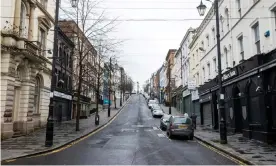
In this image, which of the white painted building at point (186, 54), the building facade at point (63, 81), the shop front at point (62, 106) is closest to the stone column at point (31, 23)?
the building facade at point (63, 81)

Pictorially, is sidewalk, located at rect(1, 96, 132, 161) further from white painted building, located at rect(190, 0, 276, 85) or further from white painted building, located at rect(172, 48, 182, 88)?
white painted building, located at rect(172, 48, 182, 88)

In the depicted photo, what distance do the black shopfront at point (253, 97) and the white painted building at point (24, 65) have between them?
1504cm

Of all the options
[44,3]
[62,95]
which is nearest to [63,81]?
[62,95]

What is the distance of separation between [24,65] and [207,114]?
2047cm

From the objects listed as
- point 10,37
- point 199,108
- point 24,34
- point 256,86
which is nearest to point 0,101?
point 10,37

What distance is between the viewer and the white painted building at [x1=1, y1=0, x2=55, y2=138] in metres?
18.9

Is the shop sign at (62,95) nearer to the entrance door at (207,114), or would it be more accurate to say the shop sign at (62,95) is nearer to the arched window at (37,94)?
the arched window at (37,94)

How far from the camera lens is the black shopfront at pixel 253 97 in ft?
55.1

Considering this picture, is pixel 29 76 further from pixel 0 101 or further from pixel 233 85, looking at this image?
pixel 233 85

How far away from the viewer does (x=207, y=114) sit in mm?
33031

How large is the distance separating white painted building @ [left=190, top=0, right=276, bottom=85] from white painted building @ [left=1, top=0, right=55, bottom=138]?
41.6ft

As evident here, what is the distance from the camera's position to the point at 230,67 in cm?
2381

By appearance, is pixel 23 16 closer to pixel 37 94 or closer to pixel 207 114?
pixel 37 94

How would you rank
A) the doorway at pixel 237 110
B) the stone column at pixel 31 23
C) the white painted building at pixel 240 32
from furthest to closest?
the stone column at pixel 31 23, the doorway at pixel 237 110, the white painted building at pixel 240 32
